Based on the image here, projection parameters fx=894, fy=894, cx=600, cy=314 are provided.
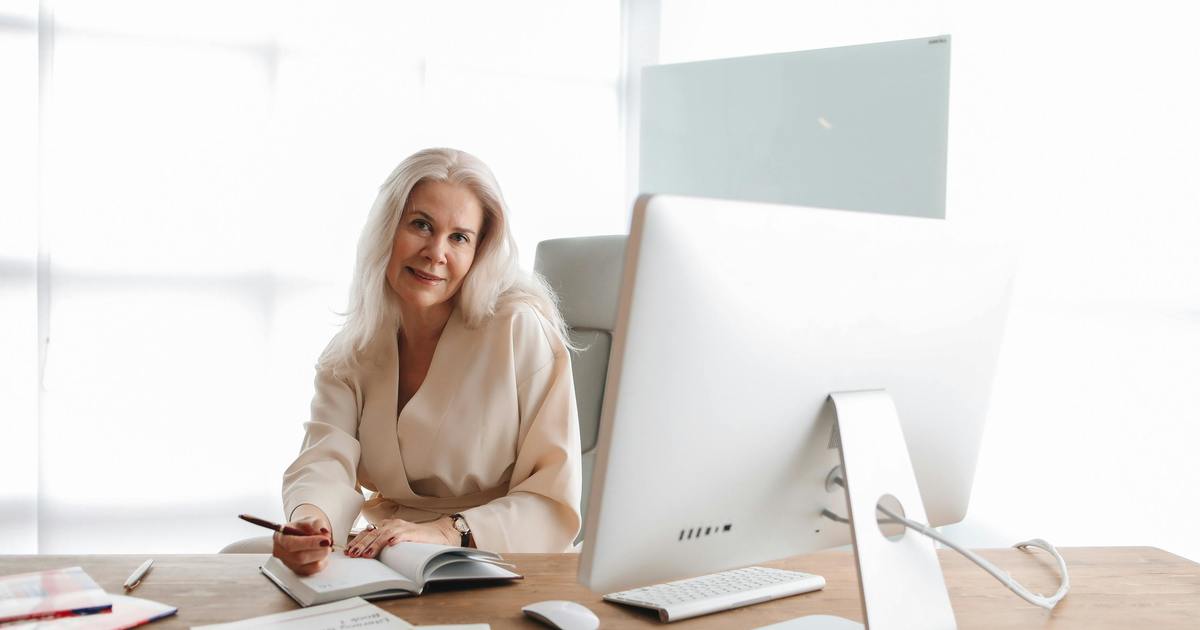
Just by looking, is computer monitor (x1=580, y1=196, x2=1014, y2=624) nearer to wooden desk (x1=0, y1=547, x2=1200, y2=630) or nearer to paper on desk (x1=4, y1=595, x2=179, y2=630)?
wooden desk (x1=0, y1=547, x2=1200, y2=630)

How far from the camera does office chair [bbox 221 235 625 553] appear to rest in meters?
2.09

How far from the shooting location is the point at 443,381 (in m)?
1.74

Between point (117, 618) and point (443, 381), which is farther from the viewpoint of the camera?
point (443, 381)

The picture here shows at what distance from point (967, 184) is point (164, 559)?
89.1 inches

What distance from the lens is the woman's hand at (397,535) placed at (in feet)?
4.16

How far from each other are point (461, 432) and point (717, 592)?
746mm

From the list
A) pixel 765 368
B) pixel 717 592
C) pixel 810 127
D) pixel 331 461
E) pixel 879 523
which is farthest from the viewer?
pixel 810 127

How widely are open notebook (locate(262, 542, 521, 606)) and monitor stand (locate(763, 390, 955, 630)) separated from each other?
456mm

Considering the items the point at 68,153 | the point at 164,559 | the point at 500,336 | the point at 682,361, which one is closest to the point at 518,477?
the point at 500,336

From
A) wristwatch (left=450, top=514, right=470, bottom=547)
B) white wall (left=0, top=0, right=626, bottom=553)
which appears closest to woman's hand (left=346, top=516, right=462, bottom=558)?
wristwatch (left=450, top=514, right=470, bottom=547)

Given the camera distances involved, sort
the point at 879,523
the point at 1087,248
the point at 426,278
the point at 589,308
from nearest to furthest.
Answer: the point at 879,523 < the point at 426,278 < the point at 589,308 < the point at 1087,248

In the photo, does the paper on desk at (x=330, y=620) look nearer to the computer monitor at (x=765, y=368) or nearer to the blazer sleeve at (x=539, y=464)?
the computer monitor at (x=765, y=368)

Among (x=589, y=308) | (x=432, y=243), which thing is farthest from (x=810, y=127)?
(x=432, y=243)

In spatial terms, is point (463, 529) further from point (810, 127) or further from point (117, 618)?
point (810, 127)
